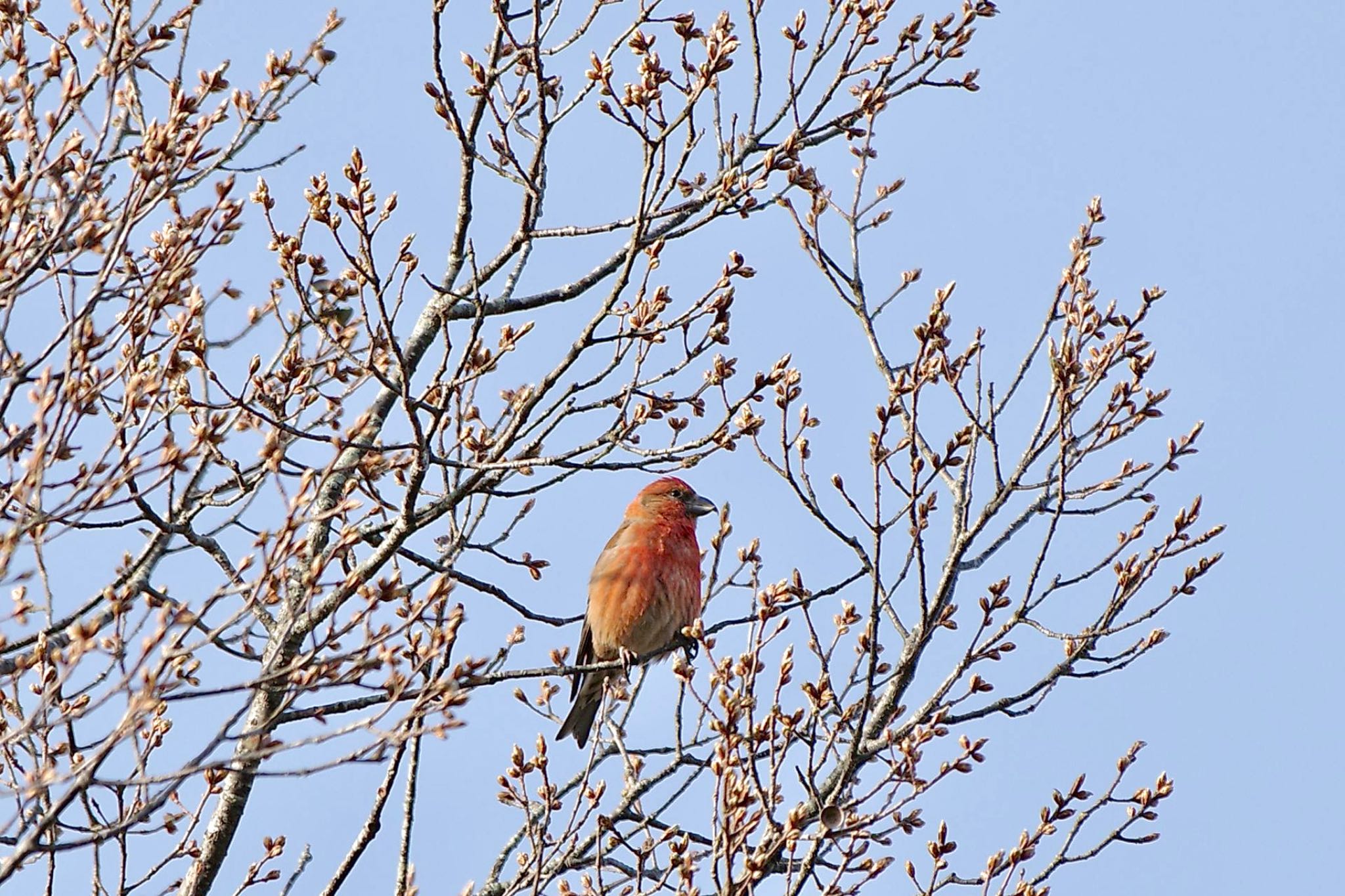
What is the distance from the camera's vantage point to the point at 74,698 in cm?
453

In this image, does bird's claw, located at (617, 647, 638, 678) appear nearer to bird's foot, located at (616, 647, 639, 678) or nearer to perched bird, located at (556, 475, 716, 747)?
bird's foot, located at (616, 647, 639, 678)

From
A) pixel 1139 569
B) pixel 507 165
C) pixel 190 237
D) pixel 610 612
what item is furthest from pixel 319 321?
pixel 610 612

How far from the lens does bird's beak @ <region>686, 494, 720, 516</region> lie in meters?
8.51

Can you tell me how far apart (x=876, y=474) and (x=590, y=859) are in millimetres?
1653

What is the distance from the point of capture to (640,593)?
26.0ft

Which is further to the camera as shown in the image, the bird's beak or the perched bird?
the bird's beak

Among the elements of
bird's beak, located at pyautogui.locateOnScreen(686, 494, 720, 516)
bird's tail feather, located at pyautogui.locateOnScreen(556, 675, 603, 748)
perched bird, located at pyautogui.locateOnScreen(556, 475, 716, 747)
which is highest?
bird's beak, located at pyautogui.locateOnScreen(686, 494, 720, 516)

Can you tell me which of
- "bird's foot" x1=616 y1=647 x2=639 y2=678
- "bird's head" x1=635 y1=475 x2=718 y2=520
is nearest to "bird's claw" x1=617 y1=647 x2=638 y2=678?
"bird's foot" x1=616 y1=647 x2=639 y2=678

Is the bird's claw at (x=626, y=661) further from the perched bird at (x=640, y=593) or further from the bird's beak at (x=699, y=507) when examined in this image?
the bird's beak at (x=699, y=507)

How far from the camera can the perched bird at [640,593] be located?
7.92m

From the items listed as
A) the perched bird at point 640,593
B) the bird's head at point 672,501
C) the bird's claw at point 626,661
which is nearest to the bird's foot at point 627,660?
the bird's claw at point 626,661

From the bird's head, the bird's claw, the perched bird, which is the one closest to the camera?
the bird's claw

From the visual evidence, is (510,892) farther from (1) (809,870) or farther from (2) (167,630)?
(2) (167,630)

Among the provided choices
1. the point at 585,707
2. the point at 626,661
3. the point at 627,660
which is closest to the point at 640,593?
the point at 585,707
